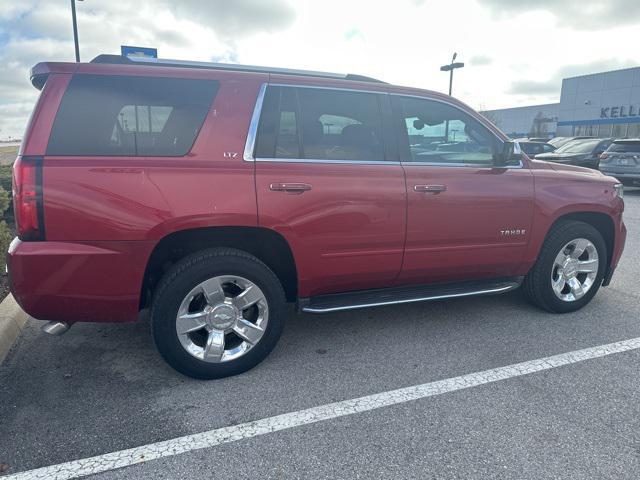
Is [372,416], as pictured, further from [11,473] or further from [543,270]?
[543,270]

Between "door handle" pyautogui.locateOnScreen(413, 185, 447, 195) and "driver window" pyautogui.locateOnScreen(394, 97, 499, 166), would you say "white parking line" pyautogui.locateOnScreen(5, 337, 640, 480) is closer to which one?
"door handle" pyautogui.locateOnScreen(413, 185, 447, 195)

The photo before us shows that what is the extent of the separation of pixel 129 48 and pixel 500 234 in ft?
17.5

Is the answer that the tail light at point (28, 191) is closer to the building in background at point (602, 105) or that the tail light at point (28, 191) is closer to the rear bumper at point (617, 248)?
the rear bumper at point (617, 248)

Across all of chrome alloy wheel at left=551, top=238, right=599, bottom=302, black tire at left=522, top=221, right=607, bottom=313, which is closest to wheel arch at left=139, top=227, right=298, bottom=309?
black tire at left=522, top=221, right=607, bottom=313

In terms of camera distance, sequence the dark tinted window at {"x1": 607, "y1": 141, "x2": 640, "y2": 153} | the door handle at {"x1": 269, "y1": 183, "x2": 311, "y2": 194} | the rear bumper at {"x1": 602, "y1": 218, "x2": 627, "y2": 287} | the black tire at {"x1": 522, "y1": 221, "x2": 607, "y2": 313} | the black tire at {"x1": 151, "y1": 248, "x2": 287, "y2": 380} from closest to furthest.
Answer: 1. the black tire at {"x1": 151, "y1": 248, "x2": 287, "y2": 380}
2. the door handle at {"x1": 269, "y1": 183, "x2": 311, "y2": 194}
3. the black tire at {"x1": 522, "y1": 221, "x2": 607, "y2": 313}
4. the rear bumper at {"x1": 602, "y1": 218, "x2": 627, "y2": 287}
5. the dark tinted window at {"x1": 607, "y1": 141, "x2": 640, "y2": 153}

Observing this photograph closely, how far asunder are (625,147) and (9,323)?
14443 mm

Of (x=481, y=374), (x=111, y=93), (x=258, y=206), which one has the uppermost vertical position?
(x=111, y=93)

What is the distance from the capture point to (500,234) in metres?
3.72

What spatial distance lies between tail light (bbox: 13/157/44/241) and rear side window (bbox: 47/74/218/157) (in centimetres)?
13

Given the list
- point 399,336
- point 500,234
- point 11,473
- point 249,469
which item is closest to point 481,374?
point 399,336

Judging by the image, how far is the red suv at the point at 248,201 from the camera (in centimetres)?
264

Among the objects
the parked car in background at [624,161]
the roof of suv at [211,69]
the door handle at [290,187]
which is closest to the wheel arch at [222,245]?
the door handle at [290,187]

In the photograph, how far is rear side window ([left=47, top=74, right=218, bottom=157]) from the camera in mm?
2648

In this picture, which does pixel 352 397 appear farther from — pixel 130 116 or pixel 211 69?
pixel 211 69
